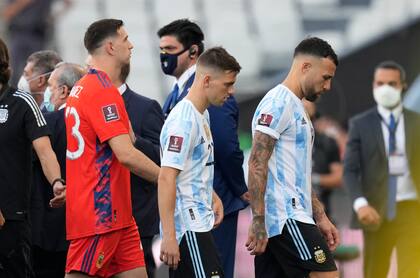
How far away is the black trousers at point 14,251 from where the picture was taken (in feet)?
24.6

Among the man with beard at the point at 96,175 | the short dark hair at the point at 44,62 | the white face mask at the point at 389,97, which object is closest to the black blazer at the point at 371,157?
the white face mask at the point at 389,97

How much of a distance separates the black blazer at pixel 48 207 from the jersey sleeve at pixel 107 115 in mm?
1019

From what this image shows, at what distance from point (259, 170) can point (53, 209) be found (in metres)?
1.83

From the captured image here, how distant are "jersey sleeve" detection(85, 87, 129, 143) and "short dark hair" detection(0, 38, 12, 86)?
576 mm

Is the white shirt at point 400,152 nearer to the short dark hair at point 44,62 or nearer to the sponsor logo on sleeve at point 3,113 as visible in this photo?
the short dark hair at point 44,62

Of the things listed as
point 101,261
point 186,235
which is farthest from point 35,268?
point 186,235

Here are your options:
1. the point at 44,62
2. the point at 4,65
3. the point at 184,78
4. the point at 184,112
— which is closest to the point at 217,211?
the point at 184,112

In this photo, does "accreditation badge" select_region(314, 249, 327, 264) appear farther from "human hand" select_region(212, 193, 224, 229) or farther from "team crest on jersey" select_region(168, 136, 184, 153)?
"team crest on jersey" select_region(168, 136, 184, 153)

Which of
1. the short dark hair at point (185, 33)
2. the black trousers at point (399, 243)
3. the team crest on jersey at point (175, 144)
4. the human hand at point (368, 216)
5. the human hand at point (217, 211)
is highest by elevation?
the short dark hair at point (185, 33)

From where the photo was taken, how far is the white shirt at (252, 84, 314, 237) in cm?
743

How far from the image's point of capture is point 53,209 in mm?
8484

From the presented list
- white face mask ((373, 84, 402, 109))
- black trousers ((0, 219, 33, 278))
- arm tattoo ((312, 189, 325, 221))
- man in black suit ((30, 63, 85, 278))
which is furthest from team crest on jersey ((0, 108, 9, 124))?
white face mask ((373, 84, 402, 109))

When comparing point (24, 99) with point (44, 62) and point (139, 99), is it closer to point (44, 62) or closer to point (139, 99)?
point (139, 99)

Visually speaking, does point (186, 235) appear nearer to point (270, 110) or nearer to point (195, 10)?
point (270, 110)
